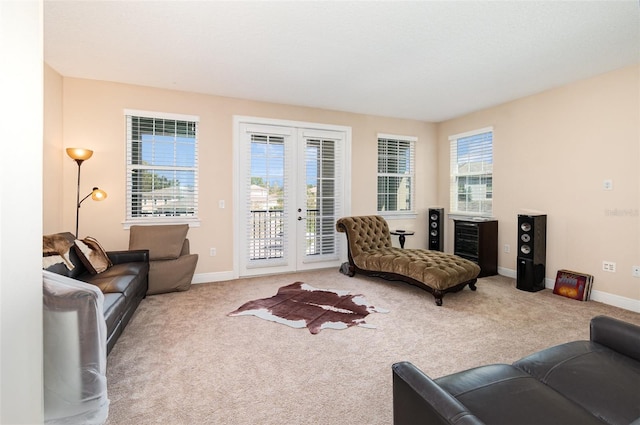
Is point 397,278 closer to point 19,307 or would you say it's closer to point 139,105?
point 19,307

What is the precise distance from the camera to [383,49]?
3.21 metres

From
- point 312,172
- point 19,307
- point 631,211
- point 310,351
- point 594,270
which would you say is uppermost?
point 312,172

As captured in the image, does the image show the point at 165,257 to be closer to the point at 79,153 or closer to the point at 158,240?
the point at 158,240

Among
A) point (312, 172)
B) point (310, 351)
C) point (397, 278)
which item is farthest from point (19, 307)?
point (312, 172)

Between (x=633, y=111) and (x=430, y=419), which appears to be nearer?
(x=430, y=419)

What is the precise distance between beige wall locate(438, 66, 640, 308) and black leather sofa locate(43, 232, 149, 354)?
513 cm

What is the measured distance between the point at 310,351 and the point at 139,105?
3907 mm

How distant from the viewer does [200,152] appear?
15.2 feet

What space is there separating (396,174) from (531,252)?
8.72 ft

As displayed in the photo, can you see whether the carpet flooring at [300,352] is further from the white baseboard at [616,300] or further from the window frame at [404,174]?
the window frame at [404,174]

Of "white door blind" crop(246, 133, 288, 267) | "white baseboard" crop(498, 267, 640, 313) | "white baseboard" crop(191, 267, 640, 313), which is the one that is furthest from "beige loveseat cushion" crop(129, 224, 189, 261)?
"white baseboard" crop(498, 267, 640, 313)

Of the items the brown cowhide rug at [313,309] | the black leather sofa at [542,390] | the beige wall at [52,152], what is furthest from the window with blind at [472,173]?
the beige wall at [52,152]

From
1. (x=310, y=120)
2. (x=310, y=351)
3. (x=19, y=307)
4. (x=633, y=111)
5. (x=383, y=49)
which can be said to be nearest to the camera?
(x=19, y=307)

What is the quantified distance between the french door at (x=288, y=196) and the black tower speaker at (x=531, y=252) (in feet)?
8.89
